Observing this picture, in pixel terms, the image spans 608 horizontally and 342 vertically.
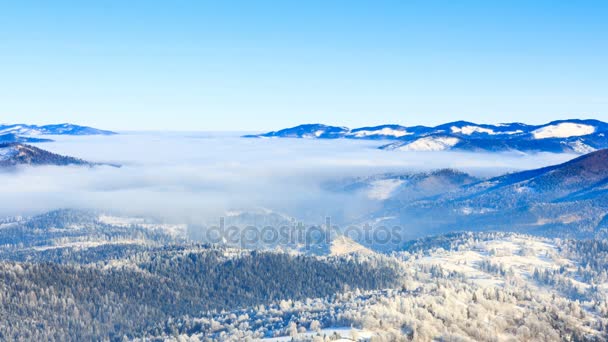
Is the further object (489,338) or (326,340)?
(489,338)

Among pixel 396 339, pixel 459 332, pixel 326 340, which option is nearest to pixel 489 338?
pixel 459 332

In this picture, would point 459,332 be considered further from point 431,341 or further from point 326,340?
point 326,340

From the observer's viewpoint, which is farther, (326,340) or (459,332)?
(459,332)

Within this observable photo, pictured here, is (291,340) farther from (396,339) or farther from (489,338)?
(489,338)

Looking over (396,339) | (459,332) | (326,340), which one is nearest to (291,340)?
(326,340)

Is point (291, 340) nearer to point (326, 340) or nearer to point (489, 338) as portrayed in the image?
point (326, 340)

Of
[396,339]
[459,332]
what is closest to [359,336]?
[396,339]

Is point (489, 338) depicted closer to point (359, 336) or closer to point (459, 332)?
point (459, 332)
